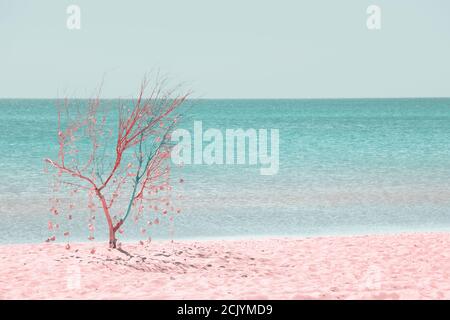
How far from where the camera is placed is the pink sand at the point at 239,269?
32.8 ft

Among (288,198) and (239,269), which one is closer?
(239,269)

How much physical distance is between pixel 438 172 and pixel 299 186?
9.18 m

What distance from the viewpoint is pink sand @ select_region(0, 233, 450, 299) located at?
999 centimetres

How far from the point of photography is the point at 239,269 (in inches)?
479

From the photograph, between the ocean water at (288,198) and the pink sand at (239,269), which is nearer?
the pink sand at (239,269)

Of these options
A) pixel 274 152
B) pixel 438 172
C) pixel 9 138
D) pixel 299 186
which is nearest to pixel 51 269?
pixel 299 186

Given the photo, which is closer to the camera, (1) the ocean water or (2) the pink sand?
(2) the pink sand

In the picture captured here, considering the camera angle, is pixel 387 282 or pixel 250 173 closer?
pixel 387 282

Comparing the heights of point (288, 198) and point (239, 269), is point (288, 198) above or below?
above

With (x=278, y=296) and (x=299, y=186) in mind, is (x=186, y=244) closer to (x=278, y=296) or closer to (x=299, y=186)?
(x=278, y=296)

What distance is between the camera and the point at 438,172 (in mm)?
32219

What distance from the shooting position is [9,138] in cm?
5728
